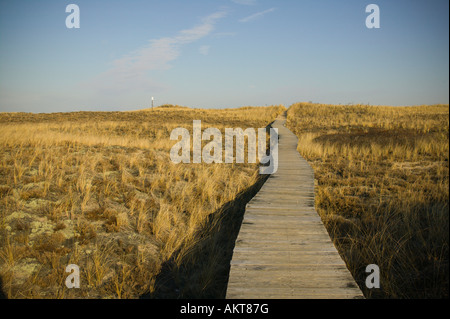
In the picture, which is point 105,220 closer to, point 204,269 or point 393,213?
point 204,269

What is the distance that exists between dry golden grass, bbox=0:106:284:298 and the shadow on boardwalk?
0.08ft

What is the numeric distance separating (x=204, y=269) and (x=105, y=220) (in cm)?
261

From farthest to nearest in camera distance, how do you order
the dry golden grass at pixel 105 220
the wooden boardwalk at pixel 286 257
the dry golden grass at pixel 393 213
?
the dry golden grass at pixel 393 213 → the dry golden grass at pixel 105 220 → the wooden boardwalk at pixel 286 257

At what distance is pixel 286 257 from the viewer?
159 inches

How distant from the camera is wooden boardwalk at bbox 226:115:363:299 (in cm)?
330

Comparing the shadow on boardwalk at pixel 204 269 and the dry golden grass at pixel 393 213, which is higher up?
the dry golden grass at pixel 393 213

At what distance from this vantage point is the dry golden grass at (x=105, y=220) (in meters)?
4.30

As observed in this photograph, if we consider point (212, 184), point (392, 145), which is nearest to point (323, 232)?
point (212, 184)

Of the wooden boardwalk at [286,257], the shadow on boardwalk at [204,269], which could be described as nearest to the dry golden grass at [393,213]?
the wooden boardwalk at [286,257]

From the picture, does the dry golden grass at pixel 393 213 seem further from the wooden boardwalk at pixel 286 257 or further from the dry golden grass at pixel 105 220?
the dry golden grass at pixel 105 220

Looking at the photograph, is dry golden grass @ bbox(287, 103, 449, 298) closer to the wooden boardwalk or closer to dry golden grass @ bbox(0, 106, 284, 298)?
the wooden boardwalk

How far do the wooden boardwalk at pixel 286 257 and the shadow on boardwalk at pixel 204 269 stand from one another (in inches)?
29.5

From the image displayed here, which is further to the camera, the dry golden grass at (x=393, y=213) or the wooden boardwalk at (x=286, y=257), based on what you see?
the dry golden grass at (x=393, y=213)
